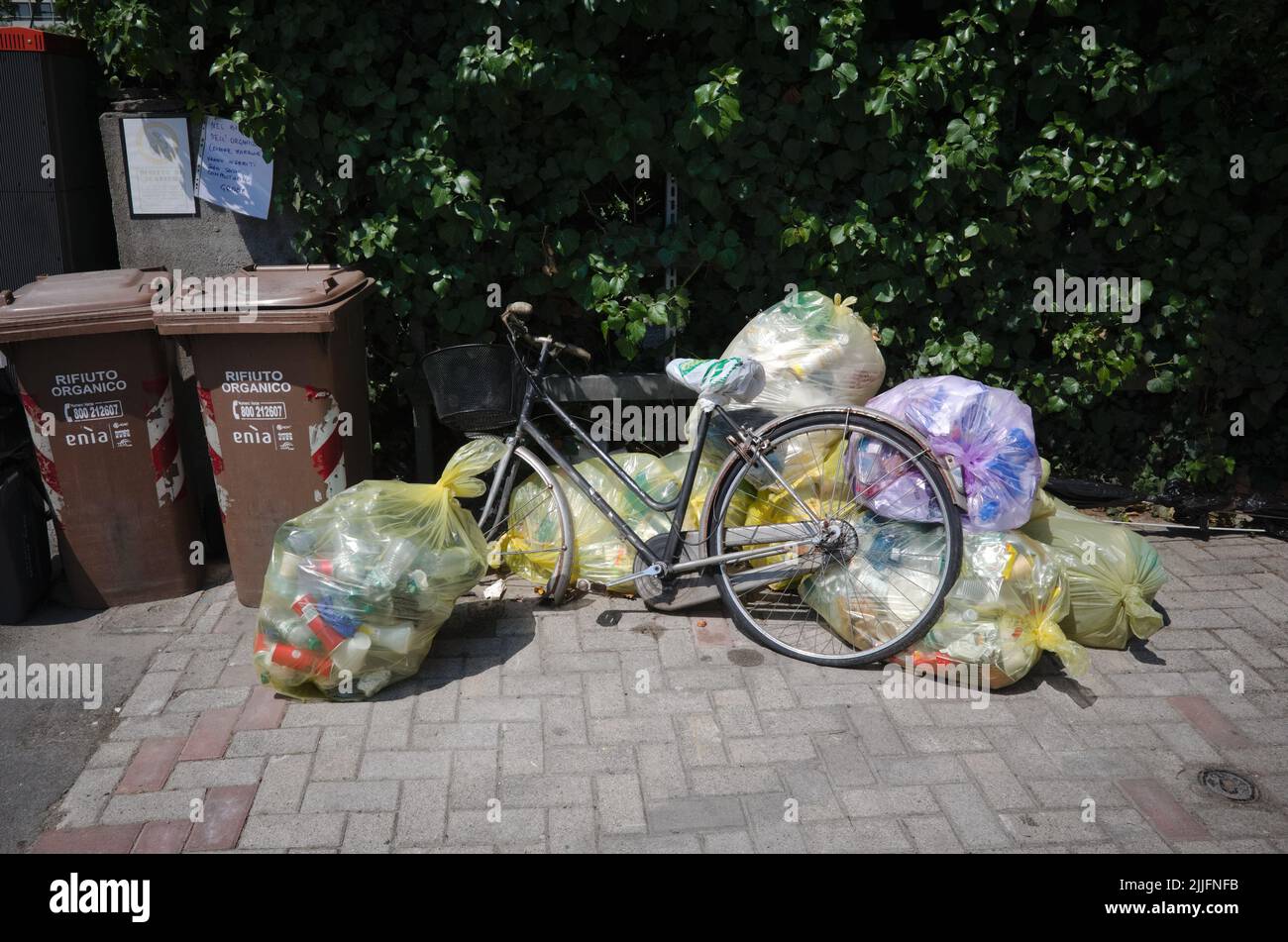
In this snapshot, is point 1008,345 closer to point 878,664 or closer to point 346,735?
point 878,664

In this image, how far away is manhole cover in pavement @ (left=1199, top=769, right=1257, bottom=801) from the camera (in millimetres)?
3498

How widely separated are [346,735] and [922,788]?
6.35 feet

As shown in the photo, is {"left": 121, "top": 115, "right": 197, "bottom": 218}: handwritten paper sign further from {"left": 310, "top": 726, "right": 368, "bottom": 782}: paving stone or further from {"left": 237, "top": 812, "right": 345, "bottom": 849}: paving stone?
{"left": 237, "top": 812, "right": 345, "bottom": 849}: paving stone

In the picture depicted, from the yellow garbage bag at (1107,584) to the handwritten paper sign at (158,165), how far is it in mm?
4123

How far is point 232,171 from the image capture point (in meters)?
5.05

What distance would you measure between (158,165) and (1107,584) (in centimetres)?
458

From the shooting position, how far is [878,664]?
13.8 ft

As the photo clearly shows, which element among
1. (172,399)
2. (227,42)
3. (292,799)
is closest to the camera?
(292,799)

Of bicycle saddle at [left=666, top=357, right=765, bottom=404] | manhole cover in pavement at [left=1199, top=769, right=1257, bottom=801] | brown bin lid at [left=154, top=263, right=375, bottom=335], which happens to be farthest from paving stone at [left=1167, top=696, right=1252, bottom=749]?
brown bin lid at [left=154, top=263, right=375, bottom=335]

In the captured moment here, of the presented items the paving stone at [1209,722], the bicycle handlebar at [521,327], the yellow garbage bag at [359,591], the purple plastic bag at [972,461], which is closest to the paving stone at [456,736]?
the yellow garbage bag at [359,591]

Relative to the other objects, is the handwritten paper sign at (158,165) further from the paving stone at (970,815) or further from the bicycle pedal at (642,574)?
the paving stone at (970,815)

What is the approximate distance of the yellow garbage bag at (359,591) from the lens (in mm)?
3811

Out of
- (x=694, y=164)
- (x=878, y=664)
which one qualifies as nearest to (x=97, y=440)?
(x=694, y=164)

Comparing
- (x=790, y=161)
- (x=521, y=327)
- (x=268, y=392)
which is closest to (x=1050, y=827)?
(x=521, y=327)
